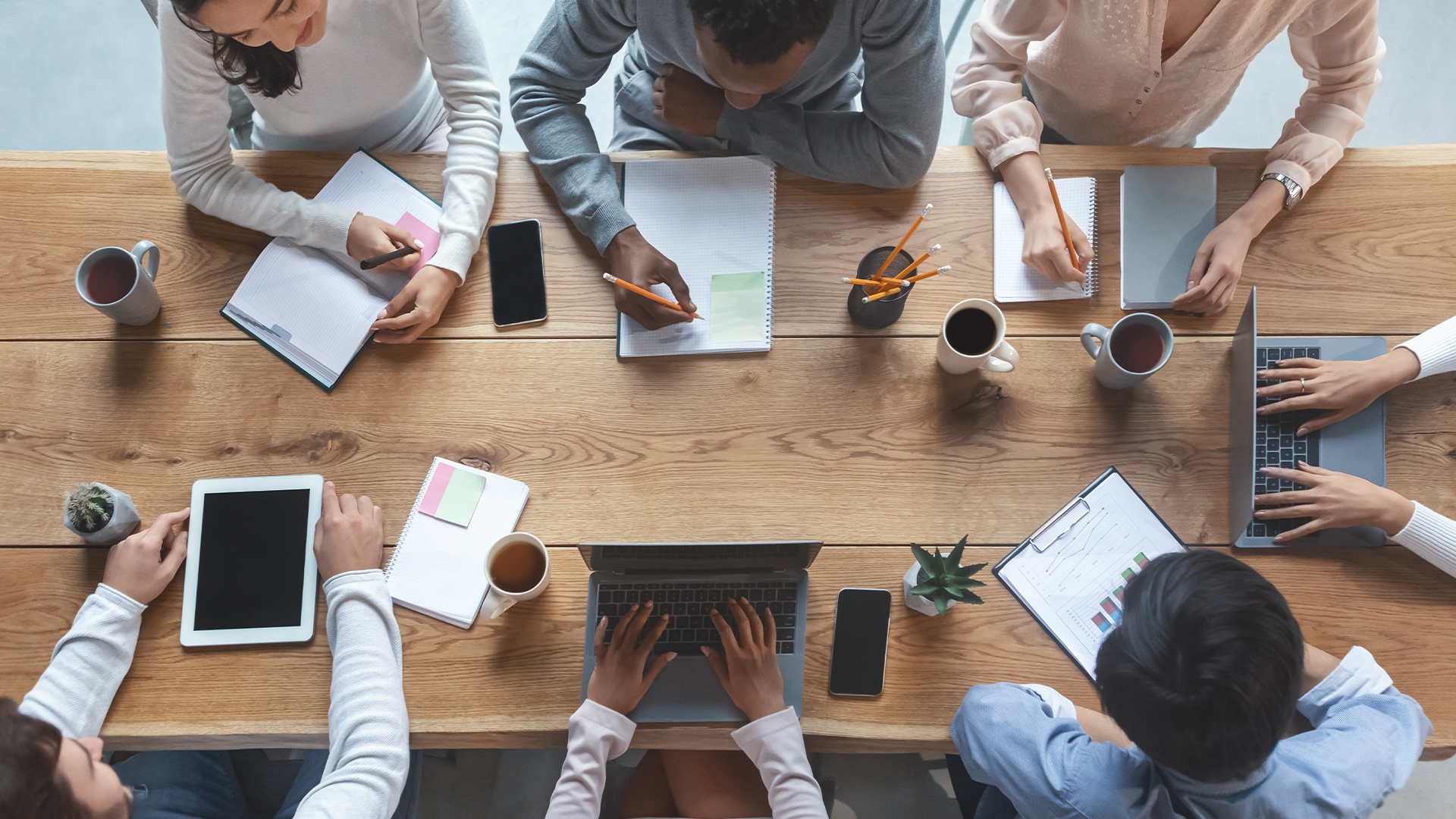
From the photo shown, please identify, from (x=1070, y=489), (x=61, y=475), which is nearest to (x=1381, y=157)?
(x=1070, y=489)

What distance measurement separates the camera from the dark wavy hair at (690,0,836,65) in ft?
3.15

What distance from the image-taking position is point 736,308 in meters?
1.23

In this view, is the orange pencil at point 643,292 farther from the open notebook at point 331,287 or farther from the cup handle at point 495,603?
the cup handle at point 495,603

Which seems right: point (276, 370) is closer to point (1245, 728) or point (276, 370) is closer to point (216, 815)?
point (216, 815)

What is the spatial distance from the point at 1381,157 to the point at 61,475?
2.09 m

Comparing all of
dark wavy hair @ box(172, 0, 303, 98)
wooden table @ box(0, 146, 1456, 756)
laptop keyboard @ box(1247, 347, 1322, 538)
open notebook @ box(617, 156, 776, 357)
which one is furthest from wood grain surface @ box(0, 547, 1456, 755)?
dark wavy hair @ box(172, 0, 303, 98)

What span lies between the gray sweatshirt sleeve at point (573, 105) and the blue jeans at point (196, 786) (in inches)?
39.2

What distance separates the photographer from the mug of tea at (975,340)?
3.64 feet

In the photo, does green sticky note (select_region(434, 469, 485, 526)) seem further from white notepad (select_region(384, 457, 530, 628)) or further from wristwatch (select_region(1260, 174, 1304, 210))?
wristwatch (select_region(1260, 174, 1304, 210))

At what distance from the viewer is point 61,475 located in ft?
3.84

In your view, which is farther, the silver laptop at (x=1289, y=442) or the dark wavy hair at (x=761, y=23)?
the silver laptop at (x=1289, y=442)

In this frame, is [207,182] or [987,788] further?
[987,788]

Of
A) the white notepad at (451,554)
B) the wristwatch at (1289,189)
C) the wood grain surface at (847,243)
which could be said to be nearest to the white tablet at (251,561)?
the white notepad at (451,554)

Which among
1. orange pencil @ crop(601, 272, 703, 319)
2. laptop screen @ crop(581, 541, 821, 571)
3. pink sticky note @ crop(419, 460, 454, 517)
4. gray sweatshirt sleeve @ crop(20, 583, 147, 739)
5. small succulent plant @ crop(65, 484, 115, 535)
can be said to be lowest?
gray sweatshirt sleeve @ crop(20, 583, 147, 739)
